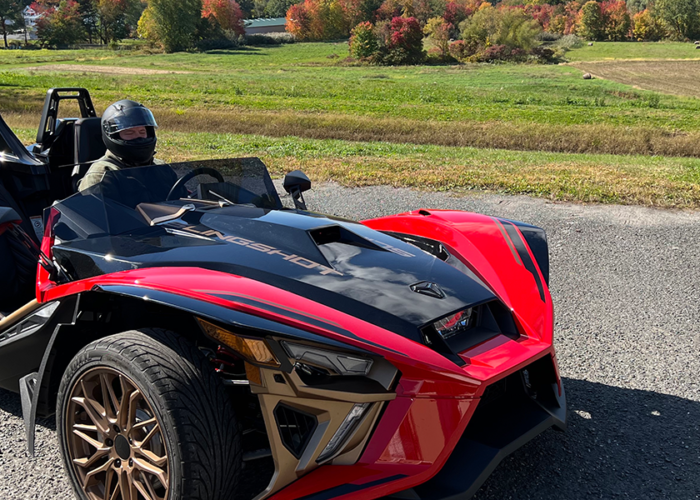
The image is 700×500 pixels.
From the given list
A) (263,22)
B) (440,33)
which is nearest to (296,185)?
(440,33)

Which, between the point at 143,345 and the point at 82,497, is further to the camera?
the point at 82,497

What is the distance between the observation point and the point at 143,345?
2.26 metres

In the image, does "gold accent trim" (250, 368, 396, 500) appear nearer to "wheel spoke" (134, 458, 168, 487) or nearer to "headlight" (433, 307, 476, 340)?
"wheel spoke" (134, 458, 168, 487)

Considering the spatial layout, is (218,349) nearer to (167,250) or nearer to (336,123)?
(167,250)

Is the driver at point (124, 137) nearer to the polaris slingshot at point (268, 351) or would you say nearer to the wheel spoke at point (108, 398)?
the polaris slingshot at point (268, 351)

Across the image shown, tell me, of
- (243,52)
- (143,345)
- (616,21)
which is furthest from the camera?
(616,21)

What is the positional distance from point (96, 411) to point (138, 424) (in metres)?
0.27

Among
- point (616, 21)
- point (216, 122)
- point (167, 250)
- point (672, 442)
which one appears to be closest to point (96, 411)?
point (167, 250)

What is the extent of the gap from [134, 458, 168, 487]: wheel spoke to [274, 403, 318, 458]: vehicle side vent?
18.2 inches

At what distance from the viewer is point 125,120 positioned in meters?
3.92

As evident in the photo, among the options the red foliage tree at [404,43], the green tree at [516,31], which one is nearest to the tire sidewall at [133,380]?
the red foliage tree at [404,43]

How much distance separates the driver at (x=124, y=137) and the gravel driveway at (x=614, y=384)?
5.13ft

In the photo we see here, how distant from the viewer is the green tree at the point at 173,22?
8825cm

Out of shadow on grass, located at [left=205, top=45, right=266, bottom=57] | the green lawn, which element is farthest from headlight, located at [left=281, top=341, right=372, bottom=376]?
shadow on grass, located at [left=205, top=45, right=266, bottom=57]
